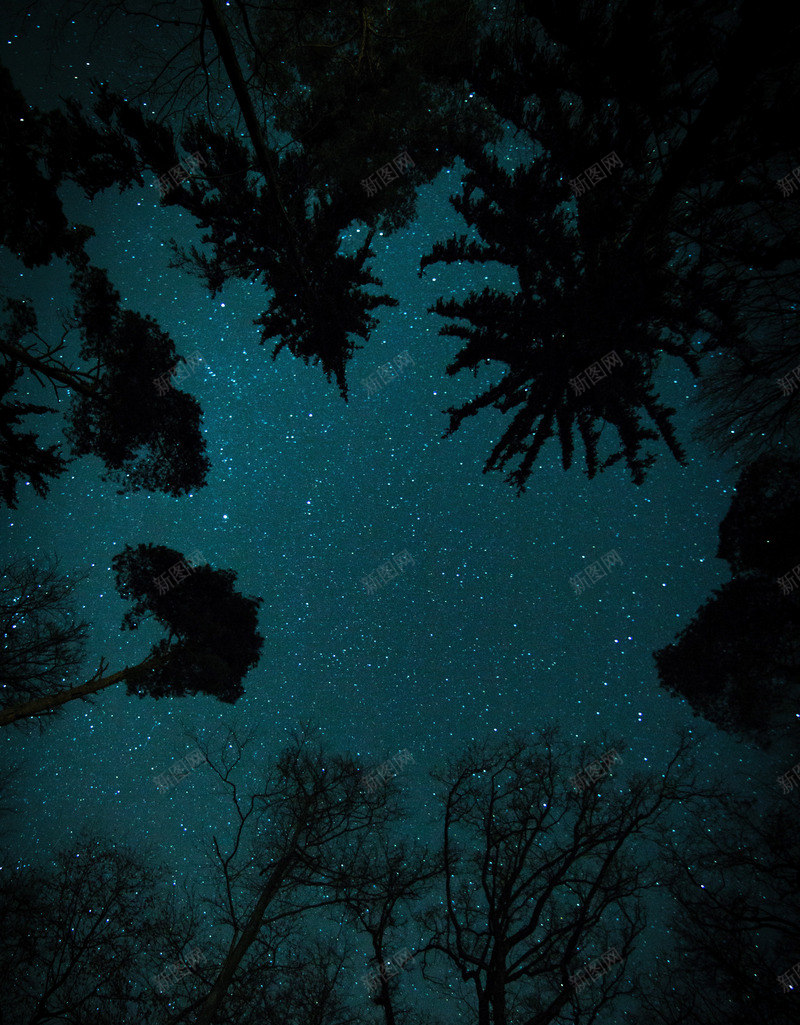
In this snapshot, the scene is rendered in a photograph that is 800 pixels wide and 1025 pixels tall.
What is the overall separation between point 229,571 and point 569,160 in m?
11.6

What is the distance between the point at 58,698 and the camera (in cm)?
665

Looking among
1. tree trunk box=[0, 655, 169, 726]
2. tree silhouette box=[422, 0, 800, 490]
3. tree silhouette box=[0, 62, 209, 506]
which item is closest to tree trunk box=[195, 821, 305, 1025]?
tree trunk box=[0, 655, 169, 726]

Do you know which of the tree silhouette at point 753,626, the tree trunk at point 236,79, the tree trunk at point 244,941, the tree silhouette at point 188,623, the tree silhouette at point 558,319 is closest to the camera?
the tree trunk at point 236,79

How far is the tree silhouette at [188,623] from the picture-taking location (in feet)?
31.6

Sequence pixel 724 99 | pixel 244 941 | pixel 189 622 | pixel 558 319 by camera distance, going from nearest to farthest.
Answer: pixel 724 99
pixel 558 319
pixel 244 941
pixel 189 622

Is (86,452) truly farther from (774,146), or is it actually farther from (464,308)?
(774,146)

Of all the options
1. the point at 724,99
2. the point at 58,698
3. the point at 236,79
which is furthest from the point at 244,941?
the point at 724,99

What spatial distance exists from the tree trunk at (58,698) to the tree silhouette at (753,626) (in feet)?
41.4

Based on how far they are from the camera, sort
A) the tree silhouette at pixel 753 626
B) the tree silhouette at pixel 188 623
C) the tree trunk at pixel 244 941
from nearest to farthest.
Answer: the tree trunk at pixel 244 941 → the tree silhouette at pixel 753 626 → the tree silhouette at pixel 188 623

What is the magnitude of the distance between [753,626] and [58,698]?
13.3 m

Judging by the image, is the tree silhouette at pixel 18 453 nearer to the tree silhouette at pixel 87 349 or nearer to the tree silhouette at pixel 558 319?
the tree silhouette at pixel 87 349

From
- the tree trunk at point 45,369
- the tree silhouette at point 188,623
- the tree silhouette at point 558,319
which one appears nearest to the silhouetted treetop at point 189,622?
the tree silhouette at point 188,623

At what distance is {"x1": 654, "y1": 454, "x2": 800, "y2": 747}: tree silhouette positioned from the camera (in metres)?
7.36

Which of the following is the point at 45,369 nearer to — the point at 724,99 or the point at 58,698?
the point at 58,698
